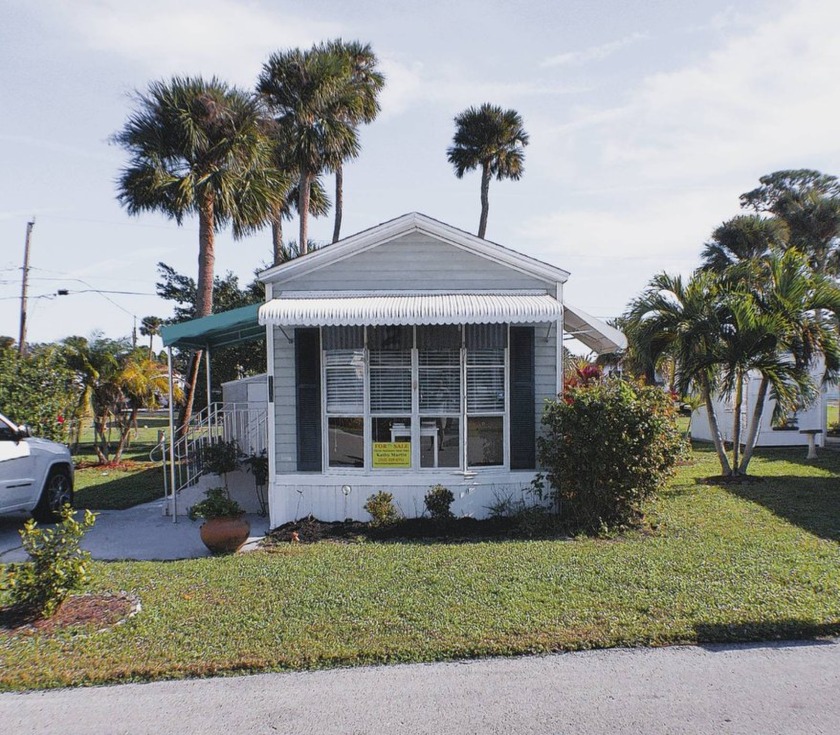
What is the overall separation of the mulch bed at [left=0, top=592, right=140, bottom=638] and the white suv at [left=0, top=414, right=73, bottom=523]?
381 cm

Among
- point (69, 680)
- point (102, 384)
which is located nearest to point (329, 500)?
point (69, 680)

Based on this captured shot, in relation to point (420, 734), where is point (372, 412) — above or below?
above

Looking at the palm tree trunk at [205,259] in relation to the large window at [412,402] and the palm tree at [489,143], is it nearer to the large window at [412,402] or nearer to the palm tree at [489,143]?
the large window at [412,402]

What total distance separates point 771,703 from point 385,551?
13.8ft

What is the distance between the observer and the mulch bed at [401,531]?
8125 millimetres

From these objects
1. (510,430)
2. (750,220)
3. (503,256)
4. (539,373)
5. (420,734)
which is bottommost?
(420,734)

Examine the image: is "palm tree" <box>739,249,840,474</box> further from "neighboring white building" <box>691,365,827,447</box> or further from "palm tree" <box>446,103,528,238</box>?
"palm tree" <box>446,103,528,238</box>

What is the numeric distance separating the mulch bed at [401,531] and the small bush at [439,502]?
0.34ft

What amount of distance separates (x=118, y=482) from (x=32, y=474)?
512 cm

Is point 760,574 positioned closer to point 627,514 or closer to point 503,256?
point 627,514

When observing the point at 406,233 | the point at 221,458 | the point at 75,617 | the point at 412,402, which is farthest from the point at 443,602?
the point at 221,458

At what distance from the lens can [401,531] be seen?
328 inches

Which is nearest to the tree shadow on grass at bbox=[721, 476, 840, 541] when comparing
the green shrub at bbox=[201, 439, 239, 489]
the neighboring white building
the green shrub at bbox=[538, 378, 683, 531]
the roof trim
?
the green shrub at bbox=[538, 378, 683, 531]

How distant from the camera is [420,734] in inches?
146
